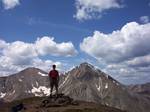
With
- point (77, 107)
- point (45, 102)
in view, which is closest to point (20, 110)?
point (45, 102)

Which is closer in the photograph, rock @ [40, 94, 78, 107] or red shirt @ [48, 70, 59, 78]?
red shirt @ [48, 70, 59, 78]

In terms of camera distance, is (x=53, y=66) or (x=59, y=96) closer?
(x=53, y=66)

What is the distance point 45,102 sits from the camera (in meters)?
75.7

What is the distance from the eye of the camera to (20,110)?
75.4m

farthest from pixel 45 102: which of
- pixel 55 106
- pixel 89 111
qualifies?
pixel 89 111

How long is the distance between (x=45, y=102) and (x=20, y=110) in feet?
17.4

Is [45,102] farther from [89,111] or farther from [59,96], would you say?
[89,111]

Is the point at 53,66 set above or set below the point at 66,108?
above

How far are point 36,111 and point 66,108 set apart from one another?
691cm

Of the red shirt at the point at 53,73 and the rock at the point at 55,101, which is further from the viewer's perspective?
the rock at the point at 55,101

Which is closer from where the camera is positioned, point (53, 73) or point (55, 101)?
point (53, 73)

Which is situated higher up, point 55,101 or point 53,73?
point 53,73

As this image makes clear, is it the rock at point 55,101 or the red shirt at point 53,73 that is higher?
the red shirt at point 53,73

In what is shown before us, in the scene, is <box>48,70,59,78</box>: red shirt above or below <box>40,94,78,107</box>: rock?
above
